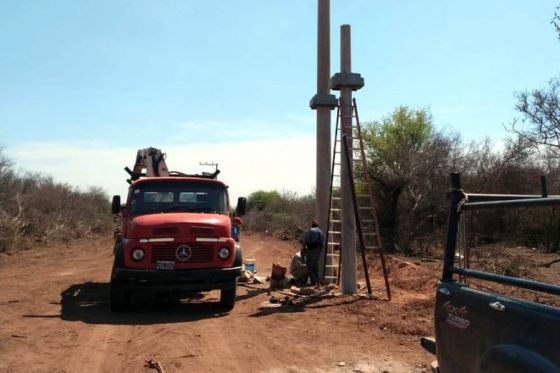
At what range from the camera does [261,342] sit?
8.02 metres

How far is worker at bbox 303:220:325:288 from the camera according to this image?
13.0 m

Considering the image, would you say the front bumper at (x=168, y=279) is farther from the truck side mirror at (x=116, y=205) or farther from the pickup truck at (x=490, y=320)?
the pickup truck at (x=490, y=320)

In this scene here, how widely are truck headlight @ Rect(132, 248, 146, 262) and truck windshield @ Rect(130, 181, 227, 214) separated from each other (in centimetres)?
125

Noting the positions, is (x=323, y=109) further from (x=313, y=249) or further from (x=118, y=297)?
(x=118, y=297)

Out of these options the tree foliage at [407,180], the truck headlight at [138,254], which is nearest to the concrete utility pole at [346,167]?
the truck headlight at [138,254]

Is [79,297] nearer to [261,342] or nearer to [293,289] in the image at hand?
[293,289]

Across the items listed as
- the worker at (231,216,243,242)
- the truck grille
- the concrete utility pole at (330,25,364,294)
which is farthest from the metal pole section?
the truck grille

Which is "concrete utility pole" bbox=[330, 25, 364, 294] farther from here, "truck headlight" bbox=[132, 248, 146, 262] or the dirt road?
"truck headlight" bbox=[132, 248, 146, 262]

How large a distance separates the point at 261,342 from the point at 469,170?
18839 millimetres

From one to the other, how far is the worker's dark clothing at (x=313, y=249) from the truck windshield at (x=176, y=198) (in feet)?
8.68

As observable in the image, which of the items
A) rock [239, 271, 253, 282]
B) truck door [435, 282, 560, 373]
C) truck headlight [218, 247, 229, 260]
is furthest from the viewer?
rock [239, 271, 253, 282]

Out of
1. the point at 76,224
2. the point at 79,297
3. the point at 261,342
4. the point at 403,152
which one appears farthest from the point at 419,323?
the point at 76,224

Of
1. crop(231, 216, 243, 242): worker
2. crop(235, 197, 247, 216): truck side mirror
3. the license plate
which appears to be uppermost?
crop(235, 197, 247, 216): truck side mirror

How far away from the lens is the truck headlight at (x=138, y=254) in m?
9.80
